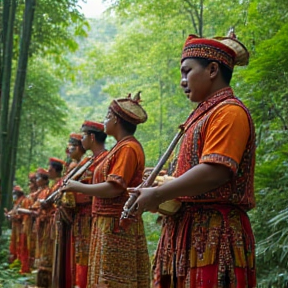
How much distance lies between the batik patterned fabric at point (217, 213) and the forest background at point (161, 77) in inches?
89.2

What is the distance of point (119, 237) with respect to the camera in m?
4.58

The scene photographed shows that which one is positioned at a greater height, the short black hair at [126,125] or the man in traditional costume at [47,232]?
the short black hair at [126,125]

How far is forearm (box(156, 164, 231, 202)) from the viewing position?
2.37m

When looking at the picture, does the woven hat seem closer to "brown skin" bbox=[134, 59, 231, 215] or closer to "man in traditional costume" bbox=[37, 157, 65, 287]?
"brown skin" bbox=[134, 59, 231, 215]

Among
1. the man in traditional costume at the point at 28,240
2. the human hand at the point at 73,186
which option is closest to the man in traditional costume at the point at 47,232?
the man in traditional costume at the point at 28,240

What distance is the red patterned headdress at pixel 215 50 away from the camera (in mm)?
2660

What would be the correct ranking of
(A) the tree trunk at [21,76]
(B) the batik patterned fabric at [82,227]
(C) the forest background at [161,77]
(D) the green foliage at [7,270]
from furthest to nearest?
(A) the tree trunk at [21,76] → (D) the green foliage at [7,270] → (B) the batik patterned fabric at [82,227] → (C) the forest background at [161,77]

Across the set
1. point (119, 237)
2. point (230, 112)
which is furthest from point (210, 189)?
point (119, 237)

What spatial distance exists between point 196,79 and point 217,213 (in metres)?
0.67

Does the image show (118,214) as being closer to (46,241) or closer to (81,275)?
(81,275)

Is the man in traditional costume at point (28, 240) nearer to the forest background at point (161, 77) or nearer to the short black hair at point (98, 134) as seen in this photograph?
the forest background at point (161, 77)

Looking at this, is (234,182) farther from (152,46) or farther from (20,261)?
(152,46)

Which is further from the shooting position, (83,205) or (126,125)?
(83,205)

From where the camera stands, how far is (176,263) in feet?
8.61
